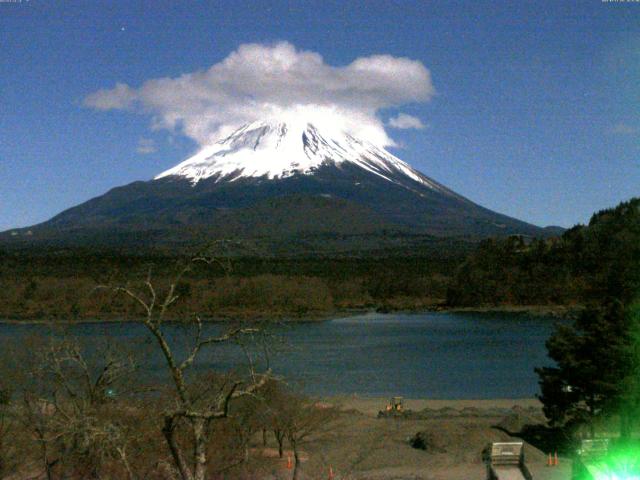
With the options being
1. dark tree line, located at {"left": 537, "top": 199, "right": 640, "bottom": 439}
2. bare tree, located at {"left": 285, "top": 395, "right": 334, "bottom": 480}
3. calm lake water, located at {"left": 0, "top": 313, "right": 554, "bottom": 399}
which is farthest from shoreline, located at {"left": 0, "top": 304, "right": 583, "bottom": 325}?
dark tree line, located at {"left": 537, "top": 199, "right": 640, "bottom": 439}

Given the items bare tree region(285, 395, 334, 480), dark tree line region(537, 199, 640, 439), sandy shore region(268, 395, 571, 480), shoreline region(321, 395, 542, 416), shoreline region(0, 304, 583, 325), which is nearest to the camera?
dark tree line region(537, 199, 640, 439)

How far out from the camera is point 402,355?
141ft

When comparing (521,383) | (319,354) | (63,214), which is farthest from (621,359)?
(63,214)

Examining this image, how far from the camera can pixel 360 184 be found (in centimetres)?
18225

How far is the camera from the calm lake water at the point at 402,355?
104 ft

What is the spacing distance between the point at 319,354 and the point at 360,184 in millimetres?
141439

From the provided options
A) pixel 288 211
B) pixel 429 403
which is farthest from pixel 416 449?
pixel 288 211

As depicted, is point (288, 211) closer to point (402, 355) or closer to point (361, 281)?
point (361, 281)

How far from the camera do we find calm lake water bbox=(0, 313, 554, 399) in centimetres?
3172

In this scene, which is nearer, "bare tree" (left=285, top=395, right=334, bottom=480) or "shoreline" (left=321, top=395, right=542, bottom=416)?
"bare tree" (left=285, top=395, right=334, bottom=480)

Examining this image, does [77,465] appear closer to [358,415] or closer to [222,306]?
[358,415]

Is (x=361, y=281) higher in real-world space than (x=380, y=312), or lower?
higher

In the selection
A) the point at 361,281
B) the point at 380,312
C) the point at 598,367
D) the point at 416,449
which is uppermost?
the point at 598,367

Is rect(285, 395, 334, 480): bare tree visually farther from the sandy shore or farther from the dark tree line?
the dark tree line
